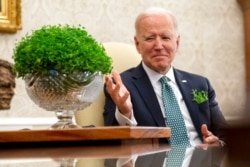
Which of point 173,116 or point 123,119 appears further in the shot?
point 173,116

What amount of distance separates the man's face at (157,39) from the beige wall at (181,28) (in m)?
0.73

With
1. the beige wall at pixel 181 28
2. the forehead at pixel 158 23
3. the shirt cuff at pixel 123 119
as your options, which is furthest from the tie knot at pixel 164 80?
the beige wall at pixel 181 28

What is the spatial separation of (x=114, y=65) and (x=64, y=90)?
114 centimetres

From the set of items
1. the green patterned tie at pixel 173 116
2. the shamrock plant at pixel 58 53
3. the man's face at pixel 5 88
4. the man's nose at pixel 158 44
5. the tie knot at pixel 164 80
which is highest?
the shamrock plant at pixel 58 53

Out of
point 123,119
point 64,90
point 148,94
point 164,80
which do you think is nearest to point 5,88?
point 64,90

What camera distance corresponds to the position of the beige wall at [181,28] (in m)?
3.32

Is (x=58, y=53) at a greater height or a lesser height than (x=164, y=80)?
greater

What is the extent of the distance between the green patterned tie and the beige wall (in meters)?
1.00

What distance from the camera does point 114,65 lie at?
8.54 ft

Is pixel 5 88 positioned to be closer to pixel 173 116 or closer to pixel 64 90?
pixel 64 90

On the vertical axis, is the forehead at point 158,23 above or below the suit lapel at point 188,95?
above

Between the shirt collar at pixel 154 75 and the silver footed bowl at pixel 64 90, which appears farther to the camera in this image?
the shirt collar at pixel 154 75

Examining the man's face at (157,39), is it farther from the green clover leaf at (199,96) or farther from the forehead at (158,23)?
the green clover leaf at (199,96)

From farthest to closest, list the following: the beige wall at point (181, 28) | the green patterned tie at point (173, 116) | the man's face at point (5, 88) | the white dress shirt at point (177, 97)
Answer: the beige wall at point (181, 28), the white dress shirt at point (177, 97), the green patterned tie at point (173, 116), the man's face at point (5, 88)
